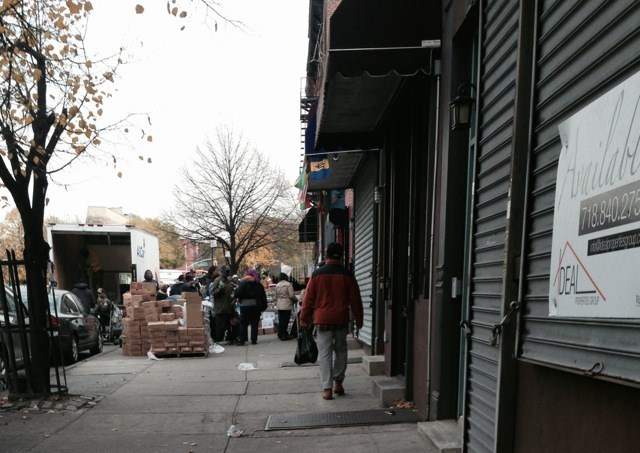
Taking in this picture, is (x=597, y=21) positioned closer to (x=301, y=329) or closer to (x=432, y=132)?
(x=432, y=132)

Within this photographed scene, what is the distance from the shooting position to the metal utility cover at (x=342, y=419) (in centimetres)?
649

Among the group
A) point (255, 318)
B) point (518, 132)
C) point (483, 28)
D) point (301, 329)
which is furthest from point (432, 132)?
point (255, 318)

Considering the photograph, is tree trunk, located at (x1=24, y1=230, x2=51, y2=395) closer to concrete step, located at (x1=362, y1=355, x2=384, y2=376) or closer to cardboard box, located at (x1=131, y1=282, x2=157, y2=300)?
concrete step, located at (x1=362, y1=355, x2=384, y2=376)

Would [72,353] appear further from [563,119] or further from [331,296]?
[563,119]

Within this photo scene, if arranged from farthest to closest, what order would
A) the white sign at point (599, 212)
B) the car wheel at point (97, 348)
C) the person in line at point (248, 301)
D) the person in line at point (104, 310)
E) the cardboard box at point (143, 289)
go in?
the person in line at point (104, 310)
the person in line at point (248, 301)
the car wheel at point (97, 348)
the cardboard box at point (143, 289)
the white sign at point (599, 212)

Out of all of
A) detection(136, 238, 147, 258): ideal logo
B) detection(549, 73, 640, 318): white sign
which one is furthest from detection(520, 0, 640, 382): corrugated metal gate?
detection(136, 238, 147, 258): ideal logo

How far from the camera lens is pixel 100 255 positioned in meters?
22.2

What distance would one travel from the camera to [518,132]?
3770 mm

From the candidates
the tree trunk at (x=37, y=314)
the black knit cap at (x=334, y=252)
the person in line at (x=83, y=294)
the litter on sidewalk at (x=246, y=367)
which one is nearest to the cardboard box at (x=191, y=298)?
the litter on sidewalk at (x=246, y=367)

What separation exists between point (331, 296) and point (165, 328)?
5.81 m

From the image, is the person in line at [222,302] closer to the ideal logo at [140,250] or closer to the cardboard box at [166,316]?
the cardboard box at [166,316]

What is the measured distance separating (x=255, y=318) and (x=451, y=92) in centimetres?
1069

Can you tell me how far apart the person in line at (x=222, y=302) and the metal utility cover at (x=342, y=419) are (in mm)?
8285

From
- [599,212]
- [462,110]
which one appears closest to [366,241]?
[462,110]
